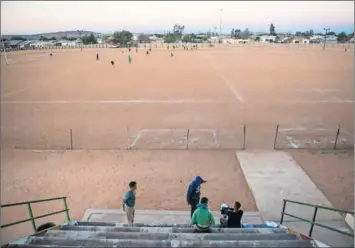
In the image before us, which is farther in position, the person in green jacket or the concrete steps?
the person in green jacket

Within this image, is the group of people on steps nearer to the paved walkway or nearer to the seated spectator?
the seated spectator

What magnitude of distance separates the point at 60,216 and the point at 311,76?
3429 cm

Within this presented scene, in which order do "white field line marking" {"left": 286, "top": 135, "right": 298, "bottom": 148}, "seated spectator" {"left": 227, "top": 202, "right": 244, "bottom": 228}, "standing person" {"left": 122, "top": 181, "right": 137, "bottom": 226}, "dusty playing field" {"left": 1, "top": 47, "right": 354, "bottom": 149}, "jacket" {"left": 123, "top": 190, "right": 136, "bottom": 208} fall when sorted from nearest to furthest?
"seated spectator" {"left": 227, "top": 202, "right": 244, "bottom": 228} → "standing person" {"left": 122, "top": 181, "right": 137, "bottom": 226} → "jacket" {"left": 123, "top": 190, "right": 136, "bottom": 208} → "white field line marking" {"left": 286, "top": 135, "right": 298, "bottom": 148} → "dusty playing field" {"left": 1, "top": 47, "right": 354, "bottom": 149}

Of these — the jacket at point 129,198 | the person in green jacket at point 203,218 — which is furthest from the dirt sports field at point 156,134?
the person in green jacket at point 203,218

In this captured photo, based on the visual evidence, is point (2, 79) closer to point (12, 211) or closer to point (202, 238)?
point (12, 211)

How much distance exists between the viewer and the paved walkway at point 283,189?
8.64 metres

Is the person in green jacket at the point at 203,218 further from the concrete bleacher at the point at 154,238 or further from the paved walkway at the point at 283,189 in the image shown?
the paved walkway at the point at 283,189

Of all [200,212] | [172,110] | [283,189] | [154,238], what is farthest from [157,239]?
[172,110]

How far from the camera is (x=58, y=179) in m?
11.8

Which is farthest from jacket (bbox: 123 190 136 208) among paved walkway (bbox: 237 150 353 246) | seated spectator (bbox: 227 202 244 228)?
paved walkway (bbox: 237 150 353 246)

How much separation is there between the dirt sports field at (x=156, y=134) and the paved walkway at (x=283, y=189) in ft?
1.29

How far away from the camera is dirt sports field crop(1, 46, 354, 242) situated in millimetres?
11203

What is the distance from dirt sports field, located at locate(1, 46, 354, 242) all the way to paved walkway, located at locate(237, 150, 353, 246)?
1.29ft

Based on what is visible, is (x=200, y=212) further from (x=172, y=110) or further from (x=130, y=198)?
(x=172, y=110)
